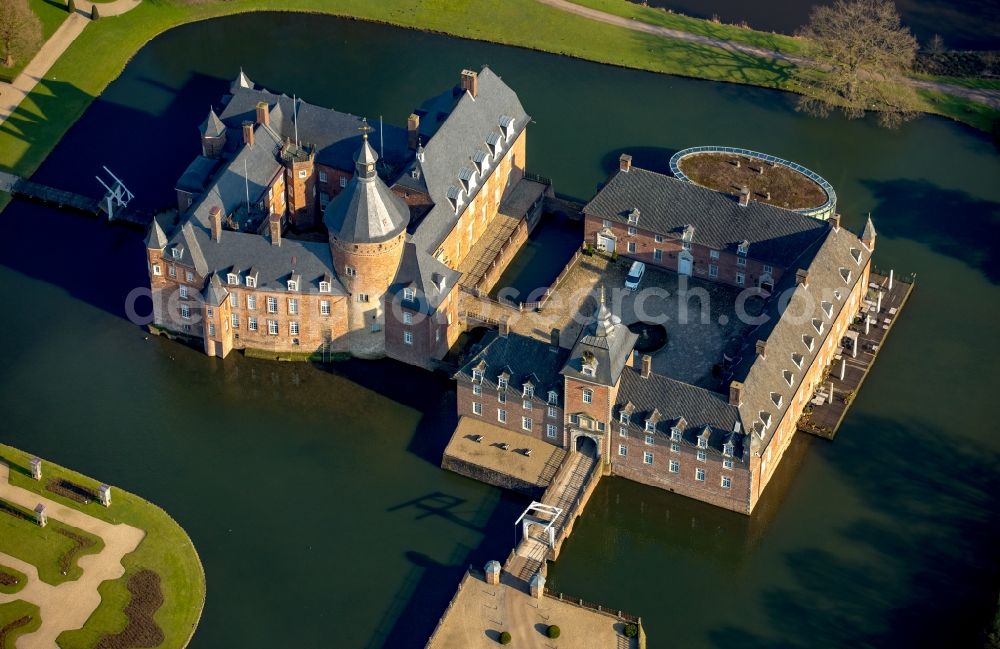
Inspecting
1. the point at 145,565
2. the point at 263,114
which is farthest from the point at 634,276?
the point at 145,565

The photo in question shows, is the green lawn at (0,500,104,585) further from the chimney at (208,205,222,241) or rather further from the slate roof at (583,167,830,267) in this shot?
the slate roof at (583,167,830,267)

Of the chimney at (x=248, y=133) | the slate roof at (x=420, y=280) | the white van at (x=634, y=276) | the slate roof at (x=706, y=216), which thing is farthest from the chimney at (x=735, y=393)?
the chimney at (x=248, y=133)

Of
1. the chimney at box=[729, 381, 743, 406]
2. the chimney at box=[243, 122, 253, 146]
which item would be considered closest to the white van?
the chimney at box=[729, 381, 743, 406]

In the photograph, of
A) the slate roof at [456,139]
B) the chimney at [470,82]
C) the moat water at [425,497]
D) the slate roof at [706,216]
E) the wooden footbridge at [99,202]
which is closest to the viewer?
the moat water at [425,497]

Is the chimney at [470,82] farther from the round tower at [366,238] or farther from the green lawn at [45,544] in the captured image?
the green lawn at [45,544]

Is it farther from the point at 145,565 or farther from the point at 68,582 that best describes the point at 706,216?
the point at 68,582
